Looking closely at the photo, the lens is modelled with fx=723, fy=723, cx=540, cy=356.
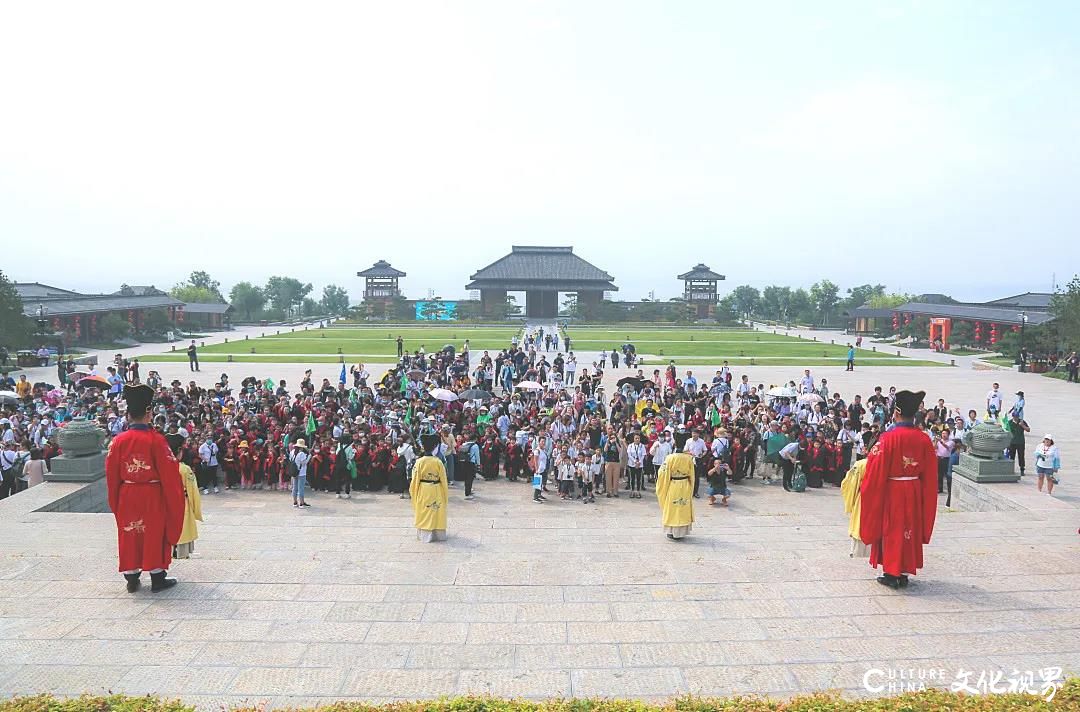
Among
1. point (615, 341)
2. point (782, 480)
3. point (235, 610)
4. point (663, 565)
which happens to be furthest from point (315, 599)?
point (615, 341)

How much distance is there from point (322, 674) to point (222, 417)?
1092 centimetres

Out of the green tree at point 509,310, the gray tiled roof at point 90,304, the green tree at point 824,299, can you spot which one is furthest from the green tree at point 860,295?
the gray tiled roof at point 90,304

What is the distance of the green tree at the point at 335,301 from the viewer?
9681 cm

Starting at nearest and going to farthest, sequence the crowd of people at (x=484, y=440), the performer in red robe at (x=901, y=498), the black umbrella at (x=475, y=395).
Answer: the performer in red robe at (x=901, y=498) < the crowd of people at (x=484, y=440) < the black umbrella at (x=475, y=395)

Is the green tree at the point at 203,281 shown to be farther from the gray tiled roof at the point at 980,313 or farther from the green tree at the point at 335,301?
the gray tiled roof at the point at 980,313

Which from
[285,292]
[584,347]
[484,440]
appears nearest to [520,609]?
[484,440]

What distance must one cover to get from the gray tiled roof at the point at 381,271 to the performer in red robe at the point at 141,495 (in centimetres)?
7650

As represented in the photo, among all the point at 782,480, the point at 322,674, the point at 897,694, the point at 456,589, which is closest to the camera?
the point at 897,694

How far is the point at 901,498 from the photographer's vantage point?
725 cm

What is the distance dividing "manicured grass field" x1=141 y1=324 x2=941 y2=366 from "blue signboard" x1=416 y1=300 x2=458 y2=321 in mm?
11187

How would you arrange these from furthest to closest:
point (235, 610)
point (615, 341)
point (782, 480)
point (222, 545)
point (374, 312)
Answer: point (374, 312) < point (615, 341) < point (782, 480) < point (222, 545) < point (235, 610)

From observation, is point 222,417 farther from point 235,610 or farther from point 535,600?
point 535,600

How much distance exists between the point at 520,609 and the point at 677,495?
2924mm

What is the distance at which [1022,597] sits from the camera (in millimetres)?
6930
